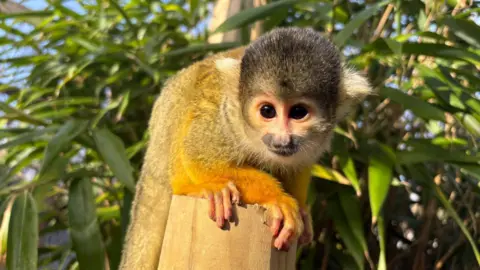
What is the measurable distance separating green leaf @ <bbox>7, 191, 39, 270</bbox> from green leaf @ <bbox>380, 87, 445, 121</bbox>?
4.23 ft

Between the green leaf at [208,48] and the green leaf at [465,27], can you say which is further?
the green leaf at [208,48]

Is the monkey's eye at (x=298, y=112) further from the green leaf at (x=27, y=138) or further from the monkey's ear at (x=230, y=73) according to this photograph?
the green leaf at (x=27, y=138)

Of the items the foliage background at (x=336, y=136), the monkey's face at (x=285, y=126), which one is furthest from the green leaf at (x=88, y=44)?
the monkey's face at (x=285, y=126)

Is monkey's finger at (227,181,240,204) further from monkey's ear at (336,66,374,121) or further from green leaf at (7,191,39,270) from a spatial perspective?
green leaf at (7,191,39,270)

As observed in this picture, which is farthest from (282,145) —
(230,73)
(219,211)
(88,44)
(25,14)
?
(25,14)

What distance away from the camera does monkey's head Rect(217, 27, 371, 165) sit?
1.22 meters

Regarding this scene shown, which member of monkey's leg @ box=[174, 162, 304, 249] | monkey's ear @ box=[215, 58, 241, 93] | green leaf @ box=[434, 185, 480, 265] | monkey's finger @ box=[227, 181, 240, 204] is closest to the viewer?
monkey's leg @ box=[174, 162, 304, 249]

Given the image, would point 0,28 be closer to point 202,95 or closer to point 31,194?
point 31,194

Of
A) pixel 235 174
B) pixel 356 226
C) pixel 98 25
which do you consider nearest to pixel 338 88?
pixel 235 174

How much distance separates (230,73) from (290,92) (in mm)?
208

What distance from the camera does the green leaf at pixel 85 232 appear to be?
1.61m

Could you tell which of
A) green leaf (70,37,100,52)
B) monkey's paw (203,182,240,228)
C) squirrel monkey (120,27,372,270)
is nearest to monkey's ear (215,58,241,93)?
squirrel monkey (120,27,372,270)

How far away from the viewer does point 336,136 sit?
6.26 ft

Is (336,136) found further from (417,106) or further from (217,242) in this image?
(217,242)
